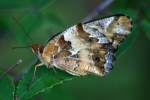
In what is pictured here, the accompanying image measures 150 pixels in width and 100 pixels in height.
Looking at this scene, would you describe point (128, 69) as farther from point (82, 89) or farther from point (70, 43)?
point (70, 43)

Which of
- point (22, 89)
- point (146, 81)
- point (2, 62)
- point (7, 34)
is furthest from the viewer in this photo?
point (146, 81)

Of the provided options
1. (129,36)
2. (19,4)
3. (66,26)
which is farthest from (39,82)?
(66,26)

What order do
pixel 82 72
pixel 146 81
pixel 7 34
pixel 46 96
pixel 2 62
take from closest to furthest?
pixel 82 72 → pixel 46 96 → pixel 7 34 → pixel 2 62 → pixel 146 81

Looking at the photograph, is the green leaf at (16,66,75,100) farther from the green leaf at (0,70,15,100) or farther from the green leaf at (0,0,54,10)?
the green leaf at (0,0,54,10)

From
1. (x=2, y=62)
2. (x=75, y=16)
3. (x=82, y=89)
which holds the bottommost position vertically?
(x=82, y=89)

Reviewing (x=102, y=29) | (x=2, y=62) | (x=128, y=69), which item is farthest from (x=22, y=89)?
(x=128, y=69)

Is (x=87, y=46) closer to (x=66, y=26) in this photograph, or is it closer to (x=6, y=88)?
(x=6, y=88)
